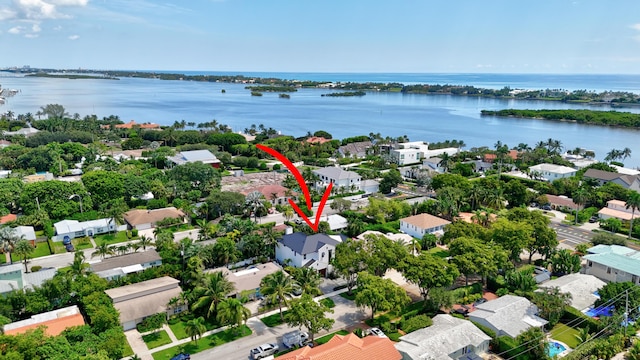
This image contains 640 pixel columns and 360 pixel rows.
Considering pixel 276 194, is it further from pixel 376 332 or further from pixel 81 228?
pixel 376 332

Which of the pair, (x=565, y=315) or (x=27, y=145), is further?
(x=27, y=145)

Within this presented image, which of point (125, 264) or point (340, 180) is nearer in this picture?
point (125, 264)

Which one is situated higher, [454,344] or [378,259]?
[378,259]

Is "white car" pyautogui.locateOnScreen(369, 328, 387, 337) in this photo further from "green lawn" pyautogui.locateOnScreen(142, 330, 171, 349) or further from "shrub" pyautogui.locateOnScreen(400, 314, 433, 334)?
"green lawn" pyautogui.locateOnScreen(142, 330, 171, 349)

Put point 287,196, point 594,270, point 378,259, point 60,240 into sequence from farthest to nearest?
point 287,196, point 60,240, point 594,270, point 378,259

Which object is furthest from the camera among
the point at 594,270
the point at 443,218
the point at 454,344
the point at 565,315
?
the point at 443,218

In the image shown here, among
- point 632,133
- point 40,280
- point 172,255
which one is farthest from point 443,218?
point 632,133

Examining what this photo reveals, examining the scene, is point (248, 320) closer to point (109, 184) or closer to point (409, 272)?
point (409, 272)

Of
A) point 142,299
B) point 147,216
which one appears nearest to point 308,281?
point 142,299
